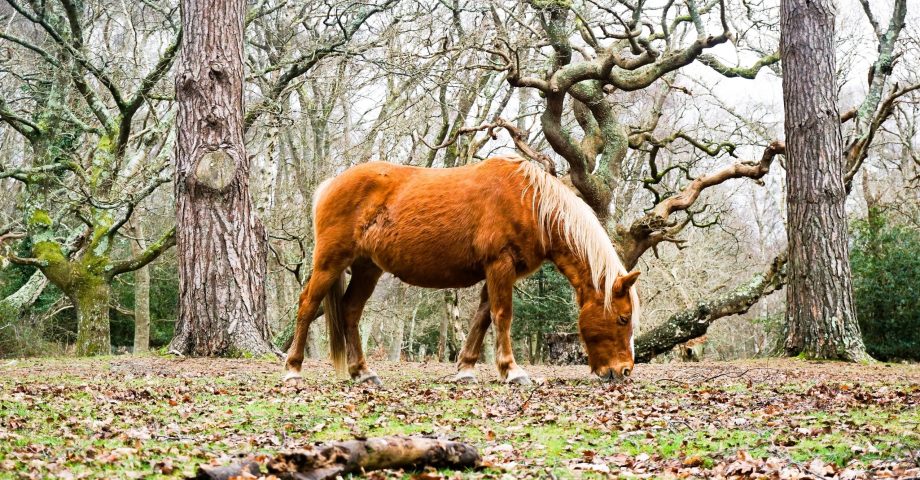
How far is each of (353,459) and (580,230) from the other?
4.66 m

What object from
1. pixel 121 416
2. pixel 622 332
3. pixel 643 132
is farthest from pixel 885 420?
pixel 643 132

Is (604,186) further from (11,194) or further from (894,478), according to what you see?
(11,194)

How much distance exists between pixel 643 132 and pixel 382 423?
506 inches

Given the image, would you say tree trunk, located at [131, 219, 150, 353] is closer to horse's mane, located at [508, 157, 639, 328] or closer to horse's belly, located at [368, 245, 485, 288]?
horse's belly, located at [368, 245, 485, 288]

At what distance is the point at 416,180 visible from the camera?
7.88m

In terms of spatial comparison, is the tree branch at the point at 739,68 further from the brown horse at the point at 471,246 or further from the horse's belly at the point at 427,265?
the horse's belly at the point at 427,265

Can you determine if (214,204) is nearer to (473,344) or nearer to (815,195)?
(473,344)

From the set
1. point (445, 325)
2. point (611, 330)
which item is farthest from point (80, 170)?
point (611, 330)

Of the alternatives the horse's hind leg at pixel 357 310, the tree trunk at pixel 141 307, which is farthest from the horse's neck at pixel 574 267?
the tree trunk at pixel 141 307

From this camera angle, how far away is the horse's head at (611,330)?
7254 millimetres

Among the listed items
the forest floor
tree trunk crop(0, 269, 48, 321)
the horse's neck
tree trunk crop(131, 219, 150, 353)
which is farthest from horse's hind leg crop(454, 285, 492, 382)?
tree trunk crop(131, 219, 150, 353)

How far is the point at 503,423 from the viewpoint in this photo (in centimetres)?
493

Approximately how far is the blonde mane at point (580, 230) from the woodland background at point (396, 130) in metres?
4.77

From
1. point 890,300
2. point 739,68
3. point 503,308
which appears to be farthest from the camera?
point 890,300
